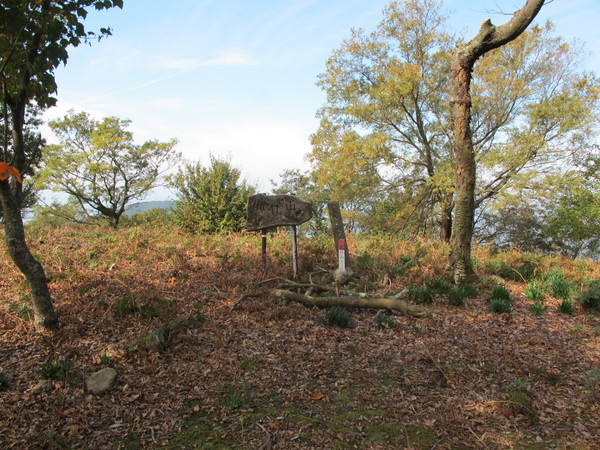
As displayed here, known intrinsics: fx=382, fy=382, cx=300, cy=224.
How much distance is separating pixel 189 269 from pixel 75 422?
3819 mm

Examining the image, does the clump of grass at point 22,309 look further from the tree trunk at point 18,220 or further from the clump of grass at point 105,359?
the clump of grass at point 105,359

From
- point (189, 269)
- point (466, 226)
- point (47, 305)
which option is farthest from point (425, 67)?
point (47, 305)

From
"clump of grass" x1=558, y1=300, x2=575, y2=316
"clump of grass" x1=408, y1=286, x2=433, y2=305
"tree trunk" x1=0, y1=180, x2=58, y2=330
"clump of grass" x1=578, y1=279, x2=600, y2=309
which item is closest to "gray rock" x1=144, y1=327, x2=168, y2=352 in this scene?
"tree trunk" x1=0, y1=180, x2=58, y2=330

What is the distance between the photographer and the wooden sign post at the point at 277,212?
22.5 feet

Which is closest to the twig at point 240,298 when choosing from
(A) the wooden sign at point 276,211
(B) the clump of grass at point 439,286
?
(A) the wooden sign at point 276,211

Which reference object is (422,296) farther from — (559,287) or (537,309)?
(559,287)

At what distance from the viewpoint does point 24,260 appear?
3912 millimetres

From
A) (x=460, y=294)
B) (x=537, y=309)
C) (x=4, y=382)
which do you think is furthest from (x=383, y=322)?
(x=4, y=382)

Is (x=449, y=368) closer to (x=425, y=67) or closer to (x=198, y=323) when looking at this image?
(x=198, y=323)

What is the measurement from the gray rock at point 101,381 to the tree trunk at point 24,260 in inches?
46.3

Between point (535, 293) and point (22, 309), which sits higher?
point (22, 309)

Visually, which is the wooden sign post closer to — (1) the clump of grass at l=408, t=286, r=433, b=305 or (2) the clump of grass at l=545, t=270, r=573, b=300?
(1) the clump of grass at l=408, t=286, r=433, b=305

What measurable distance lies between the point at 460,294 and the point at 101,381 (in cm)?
500

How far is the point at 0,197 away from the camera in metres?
3.78
